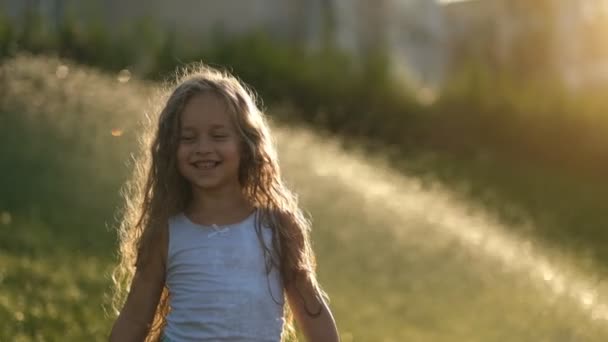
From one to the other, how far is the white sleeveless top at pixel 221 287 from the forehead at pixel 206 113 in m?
0.25

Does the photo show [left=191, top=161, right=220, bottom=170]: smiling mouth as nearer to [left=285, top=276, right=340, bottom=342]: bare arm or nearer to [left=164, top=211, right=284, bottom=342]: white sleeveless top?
[left=164, top=211, right=284, bottom=342]: white sleeveless top

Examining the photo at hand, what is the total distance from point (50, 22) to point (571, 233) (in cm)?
706

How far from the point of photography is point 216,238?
2887 mm

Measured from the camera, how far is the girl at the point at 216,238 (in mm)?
2855

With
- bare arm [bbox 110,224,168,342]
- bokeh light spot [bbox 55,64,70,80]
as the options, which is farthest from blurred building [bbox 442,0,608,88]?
bare arm [bbox 110,224,168,342]

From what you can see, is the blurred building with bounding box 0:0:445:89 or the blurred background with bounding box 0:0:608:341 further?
the blurred building with bounding box 0:0:445:89

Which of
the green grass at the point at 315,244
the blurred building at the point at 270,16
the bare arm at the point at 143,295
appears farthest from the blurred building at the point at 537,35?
the bare arm at the point at 143,295

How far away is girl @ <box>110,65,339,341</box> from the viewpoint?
2.86m

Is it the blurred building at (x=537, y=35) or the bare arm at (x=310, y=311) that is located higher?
the blurred building at (x=537, y=35)

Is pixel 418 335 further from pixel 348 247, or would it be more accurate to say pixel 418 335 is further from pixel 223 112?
pixel 223 112

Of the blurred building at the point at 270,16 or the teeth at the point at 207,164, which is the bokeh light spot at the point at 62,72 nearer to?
the blurred building at the point at 270,16

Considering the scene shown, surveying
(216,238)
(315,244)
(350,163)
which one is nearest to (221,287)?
(216,238)

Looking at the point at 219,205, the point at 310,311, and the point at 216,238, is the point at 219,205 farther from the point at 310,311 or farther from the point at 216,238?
the point at 310,311

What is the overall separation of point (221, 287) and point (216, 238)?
0.12m
